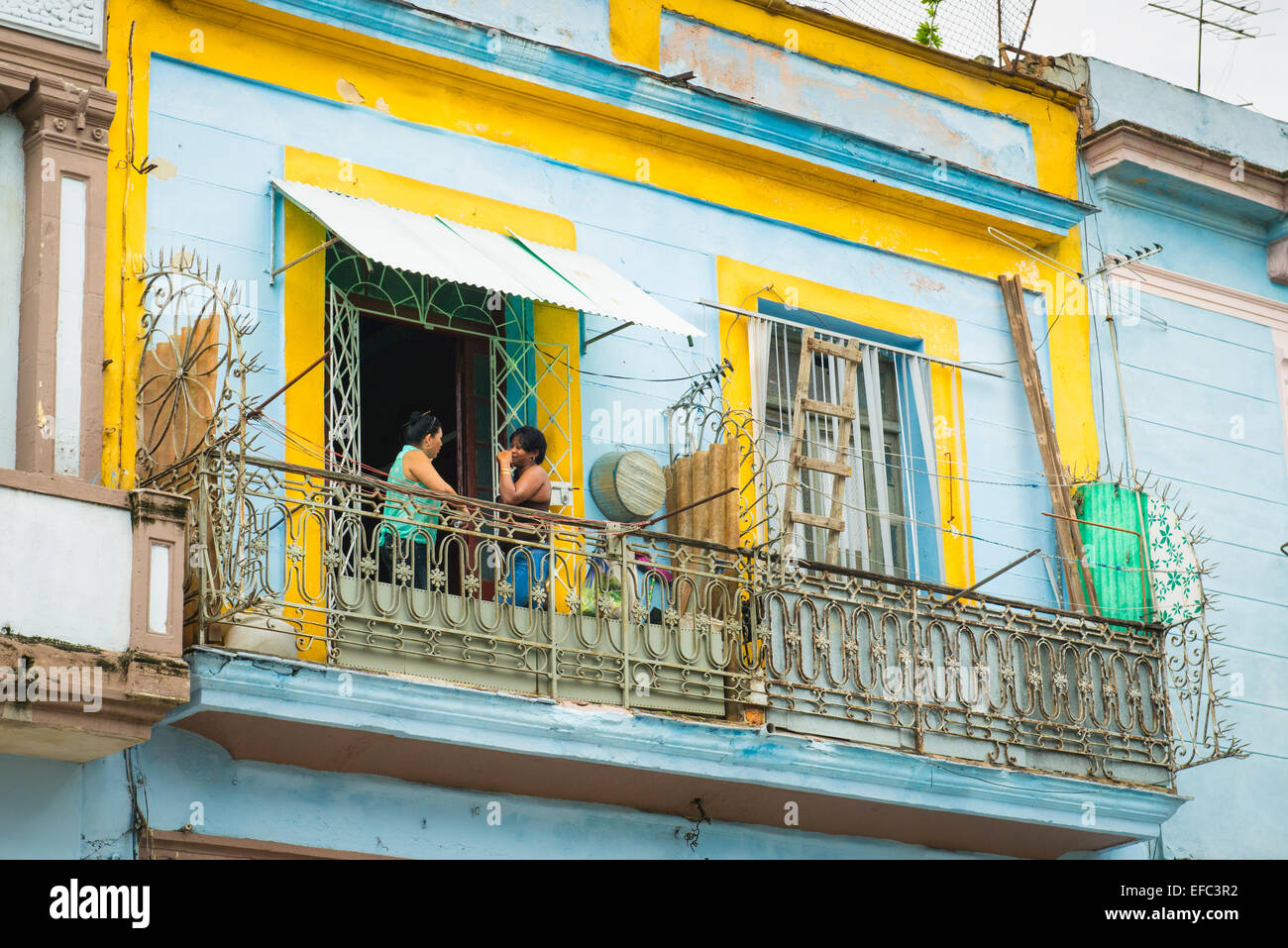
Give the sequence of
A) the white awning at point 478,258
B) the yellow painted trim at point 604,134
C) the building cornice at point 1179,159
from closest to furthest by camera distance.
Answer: the white awning at point 478,258
the yellow painted trim at point 604,134
the building cornice at point 1179,159

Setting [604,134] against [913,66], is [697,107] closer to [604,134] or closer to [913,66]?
[604,134]

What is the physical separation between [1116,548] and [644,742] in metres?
3.36

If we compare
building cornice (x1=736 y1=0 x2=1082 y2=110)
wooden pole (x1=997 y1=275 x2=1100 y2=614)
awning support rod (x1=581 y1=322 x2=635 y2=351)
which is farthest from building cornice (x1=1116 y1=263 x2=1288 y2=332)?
awning support rod (x1=581 y1=322 x2=635 y2=351)

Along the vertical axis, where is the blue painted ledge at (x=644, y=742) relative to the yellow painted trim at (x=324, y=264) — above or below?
below

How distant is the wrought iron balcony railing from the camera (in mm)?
8188

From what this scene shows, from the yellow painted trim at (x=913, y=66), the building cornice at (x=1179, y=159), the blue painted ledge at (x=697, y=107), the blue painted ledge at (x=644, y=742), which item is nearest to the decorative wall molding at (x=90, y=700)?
the blue painted ledge at (x=644, y=742)

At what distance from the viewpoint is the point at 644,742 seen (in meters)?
8.77

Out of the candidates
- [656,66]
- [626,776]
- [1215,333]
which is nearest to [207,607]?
[626,776]

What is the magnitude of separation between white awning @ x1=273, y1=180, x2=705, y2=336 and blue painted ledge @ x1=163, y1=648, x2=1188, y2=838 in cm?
179

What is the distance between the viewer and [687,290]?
34.4ft

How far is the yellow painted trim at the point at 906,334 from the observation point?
417 inches

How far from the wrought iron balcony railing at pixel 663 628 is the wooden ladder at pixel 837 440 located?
35cm

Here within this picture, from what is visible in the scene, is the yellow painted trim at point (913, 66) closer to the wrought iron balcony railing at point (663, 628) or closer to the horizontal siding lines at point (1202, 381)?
the horizontal siding lines at point (1202, 381)

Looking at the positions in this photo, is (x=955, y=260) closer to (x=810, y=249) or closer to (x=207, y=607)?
(x=810, y=249)
